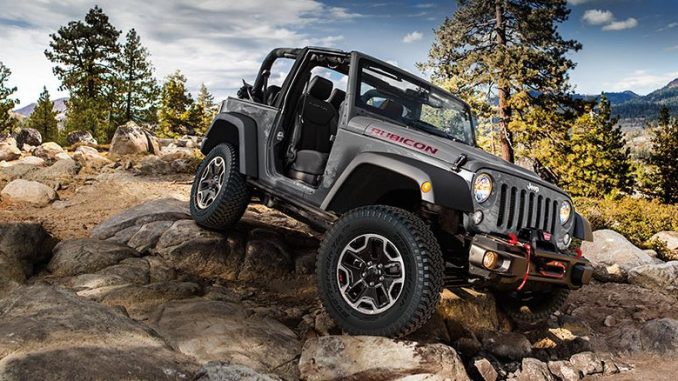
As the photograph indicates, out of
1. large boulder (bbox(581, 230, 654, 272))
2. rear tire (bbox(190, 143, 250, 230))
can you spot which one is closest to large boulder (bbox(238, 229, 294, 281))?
rear tire (bbox(190, 143, 250, 230))

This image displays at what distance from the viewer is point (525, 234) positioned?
3875mm

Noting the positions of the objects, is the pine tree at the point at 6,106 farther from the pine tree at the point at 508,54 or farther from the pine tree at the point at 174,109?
the pine tree at the point at 508,54

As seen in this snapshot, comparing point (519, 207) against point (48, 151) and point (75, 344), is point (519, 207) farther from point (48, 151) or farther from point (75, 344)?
point (48, 151)

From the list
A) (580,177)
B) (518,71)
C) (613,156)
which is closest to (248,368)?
(518,71)

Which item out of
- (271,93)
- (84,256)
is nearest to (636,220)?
(271,93)

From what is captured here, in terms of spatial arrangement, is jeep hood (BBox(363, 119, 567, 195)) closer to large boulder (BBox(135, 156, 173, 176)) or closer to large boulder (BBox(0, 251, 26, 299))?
large boulder (BBox(0, 251, 26, 299))

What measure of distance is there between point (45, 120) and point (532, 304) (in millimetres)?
52398

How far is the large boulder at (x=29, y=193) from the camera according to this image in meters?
10.3

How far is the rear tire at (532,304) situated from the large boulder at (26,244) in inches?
196

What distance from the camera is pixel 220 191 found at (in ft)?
18.7

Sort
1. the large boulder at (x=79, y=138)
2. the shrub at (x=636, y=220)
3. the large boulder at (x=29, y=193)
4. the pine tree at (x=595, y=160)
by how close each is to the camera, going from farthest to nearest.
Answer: the large boulder at (x=79, y=138) → the pine tree at (x=595, y=160) → the shrub at (x=636, y=220) → the large boulder at (x=29, y=193)

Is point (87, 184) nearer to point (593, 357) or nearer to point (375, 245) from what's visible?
point (375, 245)

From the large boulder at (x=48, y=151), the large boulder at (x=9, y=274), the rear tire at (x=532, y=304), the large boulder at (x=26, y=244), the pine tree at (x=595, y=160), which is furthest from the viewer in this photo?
the pine tree at (x=595, y=160)

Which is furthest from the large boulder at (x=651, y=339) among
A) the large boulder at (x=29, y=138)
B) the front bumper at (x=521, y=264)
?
the large boulder at (x=29, y=138)
